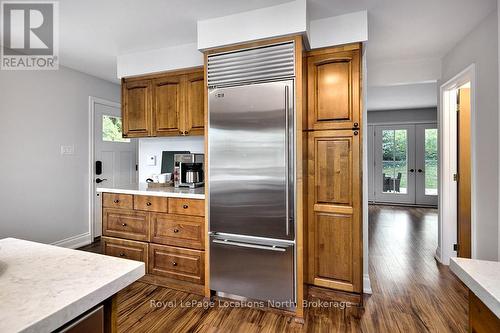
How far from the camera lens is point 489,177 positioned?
231cm

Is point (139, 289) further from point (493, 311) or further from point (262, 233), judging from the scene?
point (493, 311)

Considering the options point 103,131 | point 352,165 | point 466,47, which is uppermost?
point 466,47

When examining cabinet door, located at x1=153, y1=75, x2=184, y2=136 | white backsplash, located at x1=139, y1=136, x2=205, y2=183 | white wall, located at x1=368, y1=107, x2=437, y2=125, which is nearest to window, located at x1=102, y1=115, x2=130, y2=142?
white backsplash, located at x1=139, y1=136, x2=205, y2=183

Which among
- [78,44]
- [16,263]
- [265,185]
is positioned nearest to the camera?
[16,263]

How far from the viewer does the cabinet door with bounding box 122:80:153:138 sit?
3184mm

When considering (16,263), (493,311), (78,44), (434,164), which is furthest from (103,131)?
(434,164)

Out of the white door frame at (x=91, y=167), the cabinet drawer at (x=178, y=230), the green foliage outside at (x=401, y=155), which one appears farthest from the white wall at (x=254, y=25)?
the green foliage outside at (x=401, y=155)

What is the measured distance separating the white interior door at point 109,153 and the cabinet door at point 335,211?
294cm

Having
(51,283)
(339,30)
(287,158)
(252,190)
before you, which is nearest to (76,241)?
(252,190)

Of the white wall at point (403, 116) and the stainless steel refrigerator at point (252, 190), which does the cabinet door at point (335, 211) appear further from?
the white wall at point (403, 116)

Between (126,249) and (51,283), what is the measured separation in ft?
7.11

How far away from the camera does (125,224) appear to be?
110 inches

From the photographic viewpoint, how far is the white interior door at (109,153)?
3.98 metres

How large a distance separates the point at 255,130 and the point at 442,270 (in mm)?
2687
